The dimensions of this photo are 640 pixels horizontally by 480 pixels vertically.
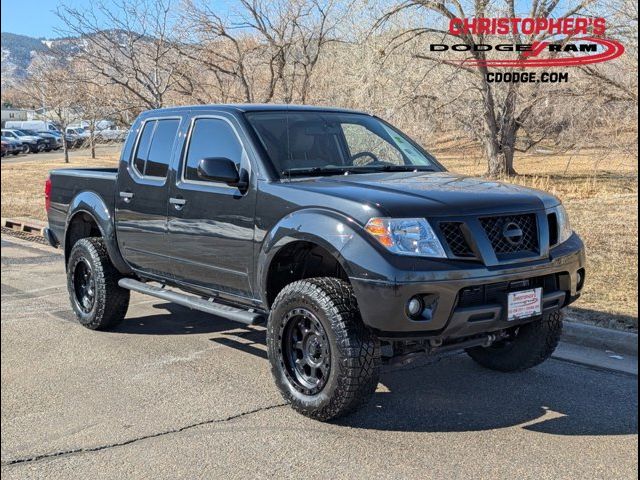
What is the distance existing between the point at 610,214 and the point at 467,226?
8.90 m

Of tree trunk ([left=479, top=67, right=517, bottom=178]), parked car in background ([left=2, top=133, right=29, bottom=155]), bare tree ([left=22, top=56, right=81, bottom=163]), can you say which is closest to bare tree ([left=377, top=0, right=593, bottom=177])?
tree trunk ([left=479, top=67, right=517, bottom=178])

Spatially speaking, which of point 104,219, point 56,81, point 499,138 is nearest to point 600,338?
point 104,219

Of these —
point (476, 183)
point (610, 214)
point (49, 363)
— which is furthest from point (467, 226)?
point (610, 214)

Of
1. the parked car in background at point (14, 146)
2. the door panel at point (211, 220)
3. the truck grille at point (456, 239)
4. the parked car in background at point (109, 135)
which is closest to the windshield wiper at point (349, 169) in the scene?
Result: the door panel at point (211, 220)

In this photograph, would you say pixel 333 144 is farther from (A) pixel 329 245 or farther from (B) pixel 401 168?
(A) pixel 329 245

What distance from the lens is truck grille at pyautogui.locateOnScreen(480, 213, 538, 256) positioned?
13.9 feet

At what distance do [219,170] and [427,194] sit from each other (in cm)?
146

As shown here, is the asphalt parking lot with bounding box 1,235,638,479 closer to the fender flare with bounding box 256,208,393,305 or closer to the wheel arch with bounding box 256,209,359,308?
the wheel arch with bounding box 256,209,359,308

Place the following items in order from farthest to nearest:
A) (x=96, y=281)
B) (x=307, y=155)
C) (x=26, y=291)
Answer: (x=26, y=291), (x=96, y=281), (x=307, y=155)

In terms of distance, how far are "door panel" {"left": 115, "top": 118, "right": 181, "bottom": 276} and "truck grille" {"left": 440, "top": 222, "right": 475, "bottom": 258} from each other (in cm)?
251

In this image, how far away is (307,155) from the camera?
5191 millimetres

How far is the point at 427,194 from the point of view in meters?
4.30

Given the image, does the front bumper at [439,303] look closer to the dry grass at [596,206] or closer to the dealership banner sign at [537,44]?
the dry grass at [596,206]

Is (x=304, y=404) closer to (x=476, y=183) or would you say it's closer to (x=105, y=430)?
(x=105, y=430)
